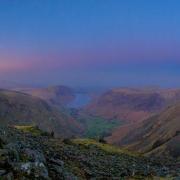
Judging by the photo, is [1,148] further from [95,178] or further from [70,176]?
[95,178]

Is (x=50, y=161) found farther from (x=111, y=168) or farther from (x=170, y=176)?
(x=170, y=176)

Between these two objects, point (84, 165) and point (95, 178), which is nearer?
point (95, 178)

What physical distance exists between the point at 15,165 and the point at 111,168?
23734mm

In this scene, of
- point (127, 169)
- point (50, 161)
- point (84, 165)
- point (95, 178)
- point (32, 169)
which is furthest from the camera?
point (127, 169)

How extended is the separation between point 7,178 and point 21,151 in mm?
6709

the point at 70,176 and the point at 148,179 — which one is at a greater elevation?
the point at 70,176

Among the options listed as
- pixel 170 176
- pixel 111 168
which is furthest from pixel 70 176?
pixel 170 176

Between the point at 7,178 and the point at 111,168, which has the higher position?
the point at 7,178

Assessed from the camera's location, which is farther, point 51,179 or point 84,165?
point 84,165

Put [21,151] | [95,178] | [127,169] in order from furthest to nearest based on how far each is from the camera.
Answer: [127,169] → [95,178] → [21,151]

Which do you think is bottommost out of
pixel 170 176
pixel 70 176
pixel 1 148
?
pixel 170 176

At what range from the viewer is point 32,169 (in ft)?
111

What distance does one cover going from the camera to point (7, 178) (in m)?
31.7

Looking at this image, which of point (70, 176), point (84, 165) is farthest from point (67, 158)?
point (70, 176)
